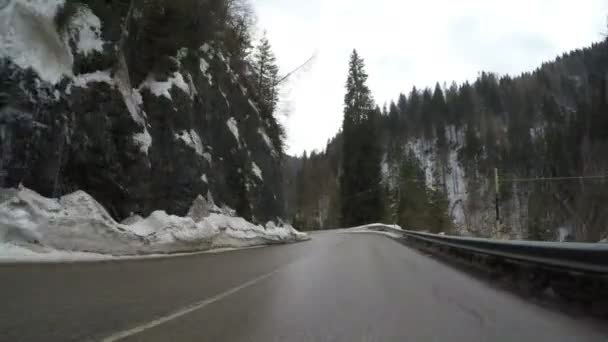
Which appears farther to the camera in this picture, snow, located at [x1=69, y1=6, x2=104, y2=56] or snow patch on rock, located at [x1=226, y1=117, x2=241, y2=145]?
snow patch on rock, located at [x1=226, y1=117, x2=241, y2=145]

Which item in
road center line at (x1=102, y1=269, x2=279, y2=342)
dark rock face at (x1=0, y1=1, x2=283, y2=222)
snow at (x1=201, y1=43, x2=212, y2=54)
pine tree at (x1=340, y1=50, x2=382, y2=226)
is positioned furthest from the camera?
pine tree at (x1=340, y1=50, x2=382, y2=226)

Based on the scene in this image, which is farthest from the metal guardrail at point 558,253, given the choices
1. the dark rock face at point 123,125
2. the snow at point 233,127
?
the snow at point 233,127

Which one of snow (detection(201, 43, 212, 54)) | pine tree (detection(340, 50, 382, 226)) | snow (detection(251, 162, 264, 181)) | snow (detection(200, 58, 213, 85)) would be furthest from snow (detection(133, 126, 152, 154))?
pine tree (detection(340, 50, 382, 226))

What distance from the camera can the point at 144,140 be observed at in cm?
1330

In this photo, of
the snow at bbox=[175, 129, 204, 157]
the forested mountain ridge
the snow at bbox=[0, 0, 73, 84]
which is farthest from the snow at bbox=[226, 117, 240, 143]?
the forested mountain ridge

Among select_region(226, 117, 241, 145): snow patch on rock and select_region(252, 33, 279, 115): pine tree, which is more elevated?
select_region(252, 33, 279, 115): pine tree

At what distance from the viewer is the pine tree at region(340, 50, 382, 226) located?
202 feet

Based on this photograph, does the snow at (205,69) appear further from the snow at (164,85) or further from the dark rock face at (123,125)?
the snow at (164,85)

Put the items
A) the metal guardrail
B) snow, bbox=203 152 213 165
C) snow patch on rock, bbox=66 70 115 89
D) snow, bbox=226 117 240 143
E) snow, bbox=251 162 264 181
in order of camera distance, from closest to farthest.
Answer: the metal guardrail
snow patch on rock, bbox=66 70 115 89
snow, bbox=203 152 213 165
snow, bbox=226 117 240 143
snow, bbox=251 162 264 181

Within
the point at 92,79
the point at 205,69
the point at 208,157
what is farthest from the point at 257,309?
the point at 205,69

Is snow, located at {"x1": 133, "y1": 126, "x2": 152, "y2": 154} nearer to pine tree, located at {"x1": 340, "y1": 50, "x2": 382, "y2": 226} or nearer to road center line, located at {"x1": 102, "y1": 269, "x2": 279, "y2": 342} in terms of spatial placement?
road center line, located at {"x1": 102, "y1": 269, "x2": 279, "y2": 342}

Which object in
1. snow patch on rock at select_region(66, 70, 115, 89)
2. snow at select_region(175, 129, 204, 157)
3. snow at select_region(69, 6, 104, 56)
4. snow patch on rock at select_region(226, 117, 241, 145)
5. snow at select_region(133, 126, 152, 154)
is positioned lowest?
snow at select_region(133, 126, 152, 154)

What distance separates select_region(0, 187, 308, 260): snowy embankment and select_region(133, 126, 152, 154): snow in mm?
2267

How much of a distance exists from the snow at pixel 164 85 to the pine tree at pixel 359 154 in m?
47.5
